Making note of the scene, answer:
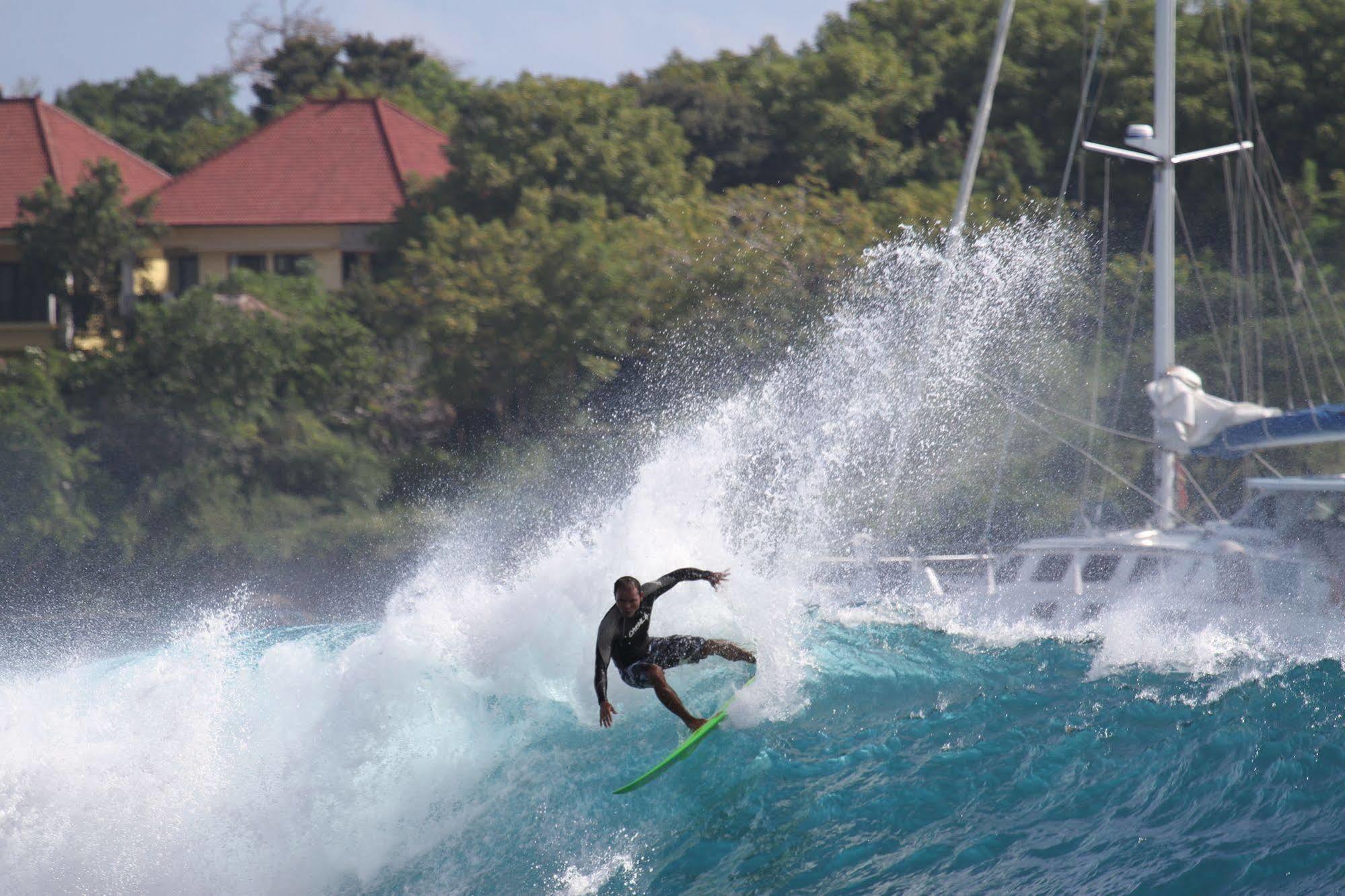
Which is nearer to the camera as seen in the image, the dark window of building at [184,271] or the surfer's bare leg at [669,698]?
the surfer's bare leg at [669,698]

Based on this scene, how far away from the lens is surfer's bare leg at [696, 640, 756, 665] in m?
8.28

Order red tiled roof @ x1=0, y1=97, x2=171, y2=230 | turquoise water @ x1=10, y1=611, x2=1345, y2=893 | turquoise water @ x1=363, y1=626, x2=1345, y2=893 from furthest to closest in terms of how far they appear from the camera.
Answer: red tiled roof @ x1=0, y1=97, x2=171, y2=230
turquoise water @ x1=10, y1=611, x2=1345, y2=893
turquoise water @ x1=363, y1=626, x2=1345, y2=893

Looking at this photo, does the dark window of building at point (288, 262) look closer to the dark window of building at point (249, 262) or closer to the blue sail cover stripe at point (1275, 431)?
the dark window of building at point (249, 262)

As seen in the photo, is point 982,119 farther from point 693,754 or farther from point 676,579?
point 693,754

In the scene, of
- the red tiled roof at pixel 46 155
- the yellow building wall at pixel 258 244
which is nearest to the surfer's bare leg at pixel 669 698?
the yellow building wall at pixel 258 244

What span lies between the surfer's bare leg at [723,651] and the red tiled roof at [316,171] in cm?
1952

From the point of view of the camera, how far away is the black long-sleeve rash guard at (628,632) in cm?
798

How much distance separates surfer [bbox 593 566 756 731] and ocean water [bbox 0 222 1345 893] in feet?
1.64

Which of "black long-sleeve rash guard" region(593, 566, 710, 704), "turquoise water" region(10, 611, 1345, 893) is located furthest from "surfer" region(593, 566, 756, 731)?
"turquoise water" region(10, 611, 1345, 893)

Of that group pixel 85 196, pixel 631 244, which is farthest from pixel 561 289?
pixel 85 196

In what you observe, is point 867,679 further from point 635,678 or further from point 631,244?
point 631,244

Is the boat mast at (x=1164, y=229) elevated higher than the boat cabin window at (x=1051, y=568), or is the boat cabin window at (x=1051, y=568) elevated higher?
the boat mast at (x=1164, y=229)

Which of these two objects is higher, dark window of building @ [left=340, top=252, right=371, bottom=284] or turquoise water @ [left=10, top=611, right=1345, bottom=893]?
dark window of building @ [left=340, top=252, right=371, bottom=284]

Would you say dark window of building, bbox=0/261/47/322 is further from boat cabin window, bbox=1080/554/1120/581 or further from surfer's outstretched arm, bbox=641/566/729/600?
surfer's outstretched arm, bbox=641/566/729/600
